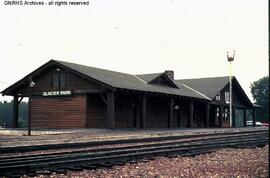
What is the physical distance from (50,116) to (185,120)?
15.5 meters

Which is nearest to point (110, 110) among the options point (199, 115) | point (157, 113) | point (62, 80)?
point (62, 80)

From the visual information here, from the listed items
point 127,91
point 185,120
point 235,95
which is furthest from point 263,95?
point 127,91

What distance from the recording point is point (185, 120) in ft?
144

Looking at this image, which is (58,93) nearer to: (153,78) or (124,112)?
(124,112)

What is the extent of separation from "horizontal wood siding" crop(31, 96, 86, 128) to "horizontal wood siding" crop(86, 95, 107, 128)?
466 millimetres

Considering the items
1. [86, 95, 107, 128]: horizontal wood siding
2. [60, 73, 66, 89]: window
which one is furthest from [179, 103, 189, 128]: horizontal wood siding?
[60, 73, 66, 89]: window

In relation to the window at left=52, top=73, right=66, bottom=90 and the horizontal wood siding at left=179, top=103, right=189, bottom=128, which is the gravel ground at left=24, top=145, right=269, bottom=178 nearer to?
the window at left=52, top=73, right=66, bottom=90

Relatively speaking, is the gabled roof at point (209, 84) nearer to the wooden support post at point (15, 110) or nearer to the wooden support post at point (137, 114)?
the wooden support post at point (137, 114)

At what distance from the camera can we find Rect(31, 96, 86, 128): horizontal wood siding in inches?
1256

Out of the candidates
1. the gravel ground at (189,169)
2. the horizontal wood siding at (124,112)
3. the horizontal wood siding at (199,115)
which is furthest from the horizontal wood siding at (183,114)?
the gravel ground at (189,169)

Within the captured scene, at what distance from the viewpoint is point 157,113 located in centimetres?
3884

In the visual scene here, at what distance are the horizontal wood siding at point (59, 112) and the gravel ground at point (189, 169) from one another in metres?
20.0

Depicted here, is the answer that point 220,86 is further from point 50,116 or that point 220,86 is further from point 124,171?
point 124,171

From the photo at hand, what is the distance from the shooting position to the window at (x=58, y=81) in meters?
33.2
